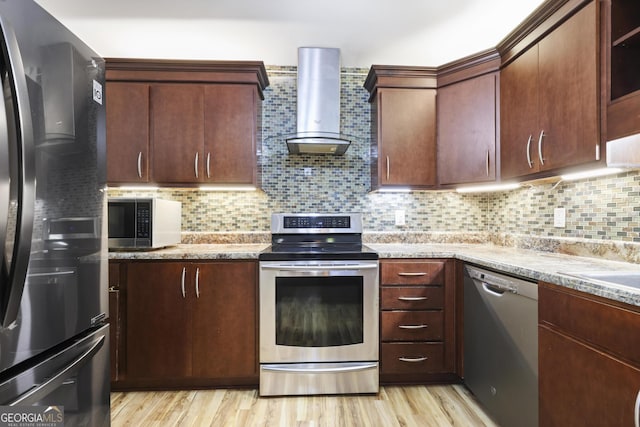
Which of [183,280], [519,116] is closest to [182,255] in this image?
[183,280]

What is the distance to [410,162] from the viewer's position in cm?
246

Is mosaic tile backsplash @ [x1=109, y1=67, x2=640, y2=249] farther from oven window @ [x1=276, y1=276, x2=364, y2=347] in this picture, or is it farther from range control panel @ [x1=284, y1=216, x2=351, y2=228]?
oven window @ [x1=276, y1=276, x2=364, y2=347]

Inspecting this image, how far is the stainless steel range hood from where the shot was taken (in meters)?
2.45

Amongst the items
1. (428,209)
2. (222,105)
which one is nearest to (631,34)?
(428,209)

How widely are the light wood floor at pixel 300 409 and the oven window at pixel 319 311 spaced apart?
0.35 m

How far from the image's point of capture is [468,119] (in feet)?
7.59

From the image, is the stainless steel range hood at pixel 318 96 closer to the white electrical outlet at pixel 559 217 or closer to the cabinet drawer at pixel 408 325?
the cabinet drawer at pixel 408 325

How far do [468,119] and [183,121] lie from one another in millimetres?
1993

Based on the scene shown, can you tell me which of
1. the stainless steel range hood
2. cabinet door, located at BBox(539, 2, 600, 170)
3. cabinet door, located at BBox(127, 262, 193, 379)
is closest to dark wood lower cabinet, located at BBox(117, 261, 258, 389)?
cabinet door, located at BBox(127, 262, 193, 379)

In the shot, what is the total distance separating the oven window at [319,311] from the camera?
2.06 metres

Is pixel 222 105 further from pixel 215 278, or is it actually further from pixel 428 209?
pixel 428 209

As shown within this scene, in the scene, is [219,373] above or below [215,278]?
below

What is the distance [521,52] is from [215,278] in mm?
2282

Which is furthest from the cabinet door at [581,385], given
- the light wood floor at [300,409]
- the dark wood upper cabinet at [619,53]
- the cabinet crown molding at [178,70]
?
the cabinet crown molding at [178,70]
